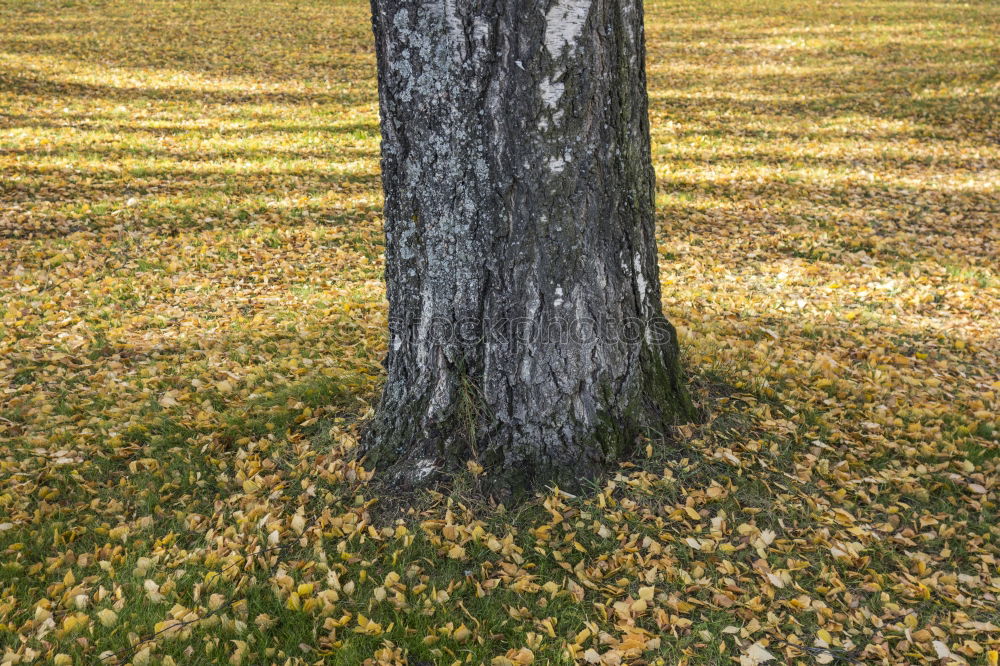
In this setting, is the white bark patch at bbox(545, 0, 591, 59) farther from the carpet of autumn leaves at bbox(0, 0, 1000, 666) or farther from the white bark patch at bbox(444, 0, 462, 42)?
the carpet of autumn leaves at bbox(0, 0, 1000, 666)

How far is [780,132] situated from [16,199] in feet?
34.1

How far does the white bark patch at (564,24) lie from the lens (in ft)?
9.40

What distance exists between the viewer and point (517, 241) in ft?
10.2

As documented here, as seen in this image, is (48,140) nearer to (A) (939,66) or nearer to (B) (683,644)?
(B) (683,644)

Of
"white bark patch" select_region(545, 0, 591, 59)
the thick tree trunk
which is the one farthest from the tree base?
"white bark patch" select_region(545, 0, 591, 59)

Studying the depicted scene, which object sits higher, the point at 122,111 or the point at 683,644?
the point at 122,111

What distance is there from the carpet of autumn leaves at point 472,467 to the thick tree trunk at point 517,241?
0.25 m

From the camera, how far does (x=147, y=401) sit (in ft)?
14.4

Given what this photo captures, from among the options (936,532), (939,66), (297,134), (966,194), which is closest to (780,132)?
(966,194)

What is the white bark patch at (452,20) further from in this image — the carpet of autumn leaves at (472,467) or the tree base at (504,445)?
the carpet of autumn leaves at (472,467)

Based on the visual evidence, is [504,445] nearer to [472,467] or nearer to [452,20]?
[472,467]

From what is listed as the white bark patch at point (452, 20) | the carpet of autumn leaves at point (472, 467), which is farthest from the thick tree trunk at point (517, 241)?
the carpet of autumn leaves at point (472, 467)

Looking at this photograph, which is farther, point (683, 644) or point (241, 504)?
point (241, 504)

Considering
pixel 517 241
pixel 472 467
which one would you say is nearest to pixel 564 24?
pixel 517 241
